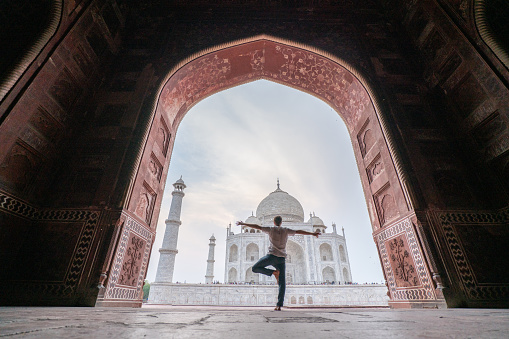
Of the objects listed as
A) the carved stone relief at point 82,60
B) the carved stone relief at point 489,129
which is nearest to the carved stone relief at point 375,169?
the carved stone relief at point 489,129

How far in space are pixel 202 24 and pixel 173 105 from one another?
6.46ft

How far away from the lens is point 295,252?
22.2m

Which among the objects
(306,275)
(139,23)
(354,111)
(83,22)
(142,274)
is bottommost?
(142,274)

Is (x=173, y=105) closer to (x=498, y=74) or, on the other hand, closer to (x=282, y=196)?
(x=498, y=74)

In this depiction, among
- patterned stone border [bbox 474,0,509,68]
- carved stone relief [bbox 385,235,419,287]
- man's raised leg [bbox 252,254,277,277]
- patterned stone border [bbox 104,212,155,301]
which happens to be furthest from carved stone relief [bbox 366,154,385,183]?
patterned stone border [bbox 104,212,155,301]

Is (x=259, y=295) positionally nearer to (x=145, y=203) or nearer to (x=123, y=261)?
(x=145, y=203)

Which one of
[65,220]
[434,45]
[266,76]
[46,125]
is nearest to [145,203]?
[65,220]

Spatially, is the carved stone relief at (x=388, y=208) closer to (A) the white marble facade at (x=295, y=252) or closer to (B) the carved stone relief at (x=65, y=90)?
(B) the carved stone relief at (x=65, y=90)

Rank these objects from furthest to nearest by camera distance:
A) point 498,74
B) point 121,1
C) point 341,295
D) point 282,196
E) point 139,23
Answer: point 282,196 → point 341,295 → point 139,23 → point 121,1 → point 498,74

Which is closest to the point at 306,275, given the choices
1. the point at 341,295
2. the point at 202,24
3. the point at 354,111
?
the point at 341,295

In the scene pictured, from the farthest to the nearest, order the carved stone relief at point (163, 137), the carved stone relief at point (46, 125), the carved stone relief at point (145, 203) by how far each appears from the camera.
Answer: the carved stone relief at point (163, 137) → the carved stone relief at point (145, 203) → the carved stone relief at point (46, 125)

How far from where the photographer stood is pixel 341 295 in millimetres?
14227

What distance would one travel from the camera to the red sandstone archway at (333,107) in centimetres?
344

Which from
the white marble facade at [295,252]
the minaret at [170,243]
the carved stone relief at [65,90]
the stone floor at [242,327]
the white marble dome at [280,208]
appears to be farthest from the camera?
the white marble dome at [280,208]
